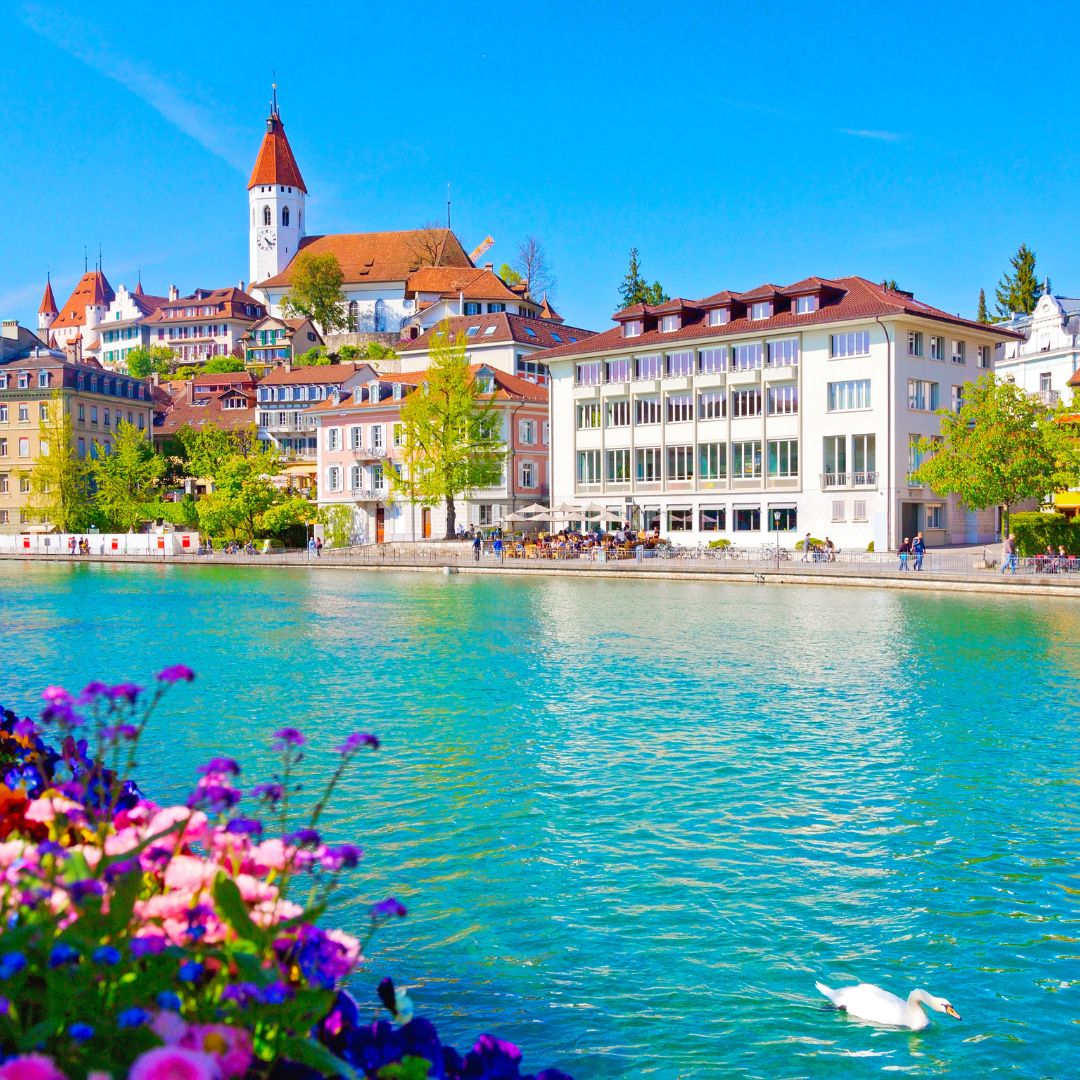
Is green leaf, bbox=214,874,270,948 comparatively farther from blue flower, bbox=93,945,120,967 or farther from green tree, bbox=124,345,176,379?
green tree, bbox=124,345,176,379

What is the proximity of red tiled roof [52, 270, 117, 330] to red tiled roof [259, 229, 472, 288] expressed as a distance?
162ft

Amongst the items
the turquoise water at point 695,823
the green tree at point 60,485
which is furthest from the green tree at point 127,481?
the turquoise water at point 695,823

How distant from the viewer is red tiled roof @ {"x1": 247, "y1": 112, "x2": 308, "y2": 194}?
15575cm

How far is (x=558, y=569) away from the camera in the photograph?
5509cm

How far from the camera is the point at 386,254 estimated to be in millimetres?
142875

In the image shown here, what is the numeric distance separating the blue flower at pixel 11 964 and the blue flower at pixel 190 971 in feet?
1.45

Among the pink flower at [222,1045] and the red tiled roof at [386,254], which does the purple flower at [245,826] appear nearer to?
the pink flower at [222,1045]

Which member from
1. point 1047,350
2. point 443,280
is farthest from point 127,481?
point 1047,350

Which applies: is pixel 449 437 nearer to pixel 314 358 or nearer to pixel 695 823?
pixel 314 358

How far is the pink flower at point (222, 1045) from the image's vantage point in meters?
2.90

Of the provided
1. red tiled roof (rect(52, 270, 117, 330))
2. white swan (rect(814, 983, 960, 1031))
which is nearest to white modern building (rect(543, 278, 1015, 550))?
white swan (rect(814, 983, 960, 1031))

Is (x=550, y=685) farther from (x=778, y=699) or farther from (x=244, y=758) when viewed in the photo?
(x=244, y=758)

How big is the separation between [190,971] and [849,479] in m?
60.4

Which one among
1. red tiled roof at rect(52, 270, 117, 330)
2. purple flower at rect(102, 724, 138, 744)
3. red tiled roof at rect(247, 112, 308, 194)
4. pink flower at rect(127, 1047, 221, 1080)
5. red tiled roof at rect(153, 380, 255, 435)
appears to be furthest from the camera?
red tiled roof at rect(52, 270, 117, 330)
